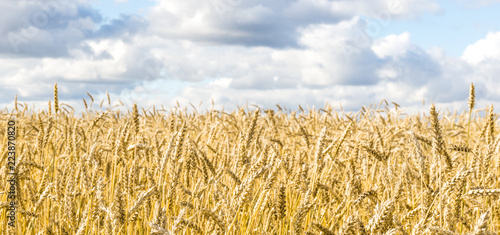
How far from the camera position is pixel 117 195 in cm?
200

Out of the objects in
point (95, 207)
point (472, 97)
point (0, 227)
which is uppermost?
point (472, 97)

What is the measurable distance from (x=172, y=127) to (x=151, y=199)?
2.87ft

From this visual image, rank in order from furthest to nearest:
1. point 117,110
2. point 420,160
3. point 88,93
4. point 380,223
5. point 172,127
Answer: point 117,110 < point 88,93 < point 172,127 < point 420,160 < point 380,223

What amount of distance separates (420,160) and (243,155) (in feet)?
3.12

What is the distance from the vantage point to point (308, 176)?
2914 mm

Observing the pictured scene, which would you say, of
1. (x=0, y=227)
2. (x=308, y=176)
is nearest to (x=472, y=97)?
(x=308, y=176)

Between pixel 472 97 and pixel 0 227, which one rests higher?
pixel 472 97

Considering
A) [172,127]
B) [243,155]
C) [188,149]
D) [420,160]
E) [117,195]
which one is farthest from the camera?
[172,127]

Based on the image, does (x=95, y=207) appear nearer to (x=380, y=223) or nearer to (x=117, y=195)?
(x=117, y=195)

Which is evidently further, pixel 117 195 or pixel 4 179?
pixel 4 179

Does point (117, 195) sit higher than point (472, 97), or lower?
lower

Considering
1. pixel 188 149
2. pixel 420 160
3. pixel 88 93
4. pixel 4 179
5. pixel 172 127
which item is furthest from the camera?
pixel 88 93

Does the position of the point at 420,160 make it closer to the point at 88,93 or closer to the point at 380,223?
the point at 380,223

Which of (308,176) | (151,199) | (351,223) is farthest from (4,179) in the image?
(351,223)
